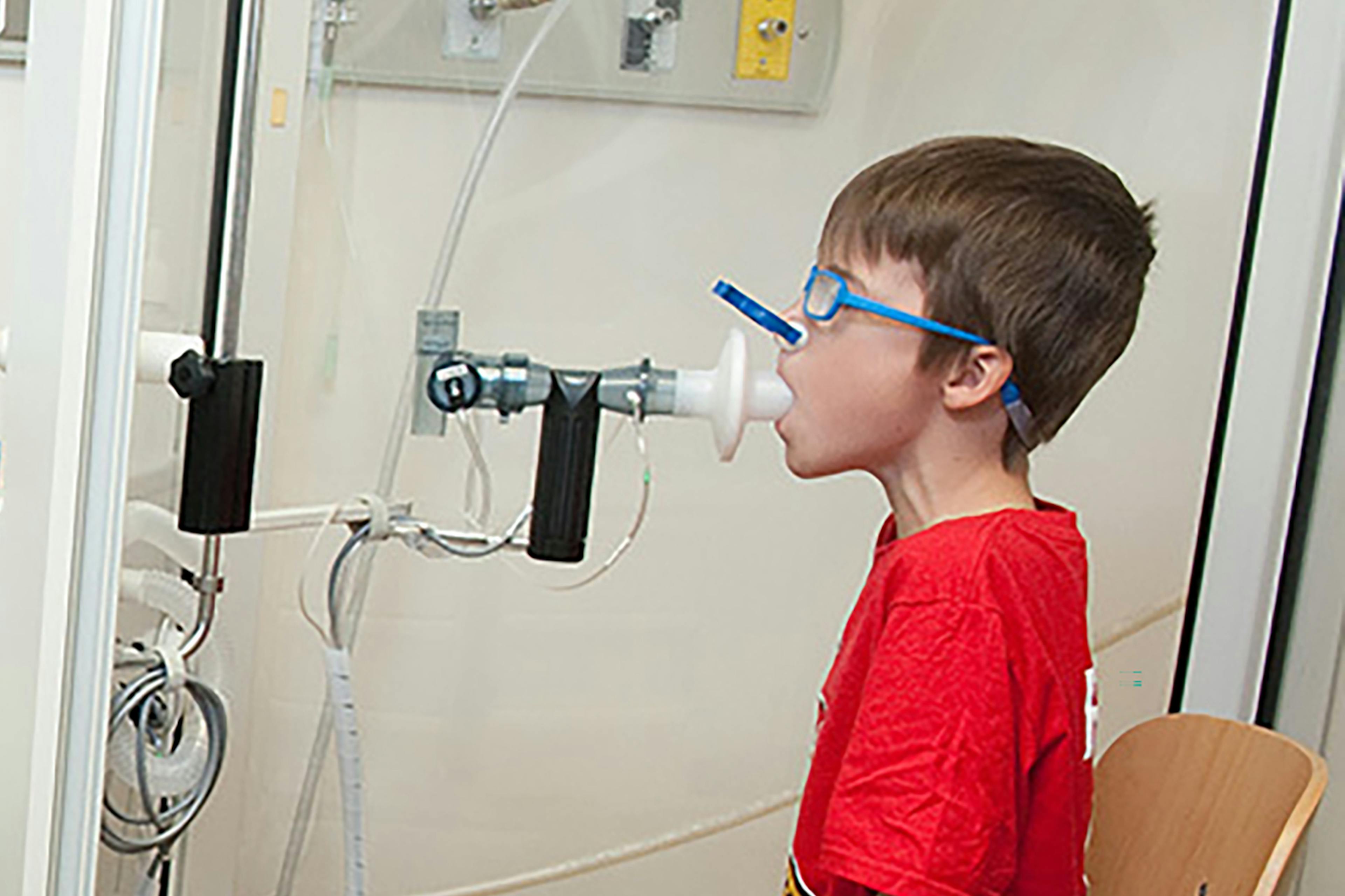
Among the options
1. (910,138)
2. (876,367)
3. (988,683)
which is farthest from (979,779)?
(910,138)

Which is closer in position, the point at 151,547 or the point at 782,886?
the point at 151,547

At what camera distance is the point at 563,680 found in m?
1.41

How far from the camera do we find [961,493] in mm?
1125

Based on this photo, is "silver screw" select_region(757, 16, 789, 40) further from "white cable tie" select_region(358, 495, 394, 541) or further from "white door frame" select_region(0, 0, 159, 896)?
"white door frame" select_region(0, 0, 159, 896)

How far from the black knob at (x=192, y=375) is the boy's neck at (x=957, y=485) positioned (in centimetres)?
47

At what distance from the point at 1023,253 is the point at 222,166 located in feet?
1.70

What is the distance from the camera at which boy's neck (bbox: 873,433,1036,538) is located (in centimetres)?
112

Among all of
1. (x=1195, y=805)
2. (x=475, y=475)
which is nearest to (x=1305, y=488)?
(x=1195, y=805)

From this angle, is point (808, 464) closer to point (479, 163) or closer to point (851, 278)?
point (851, 278)

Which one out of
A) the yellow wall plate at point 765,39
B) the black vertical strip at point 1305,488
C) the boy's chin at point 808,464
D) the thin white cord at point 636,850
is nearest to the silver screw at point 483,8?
the yellow wall plate at point 765,39

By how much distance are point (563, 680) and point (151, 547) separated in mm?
542

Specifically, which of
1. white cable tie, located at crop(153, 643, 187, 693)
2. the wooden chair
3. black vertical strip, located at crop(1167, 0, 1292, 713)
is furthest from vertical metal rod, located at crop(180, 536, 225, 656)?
black vertical strip, located at crop(1167, 0, 1292, 713)

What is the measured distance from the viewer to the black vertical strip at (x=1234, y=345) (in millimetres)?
1495

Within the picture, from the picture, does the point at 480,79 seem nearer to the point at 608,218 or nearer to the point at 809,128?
the point at 608,218
